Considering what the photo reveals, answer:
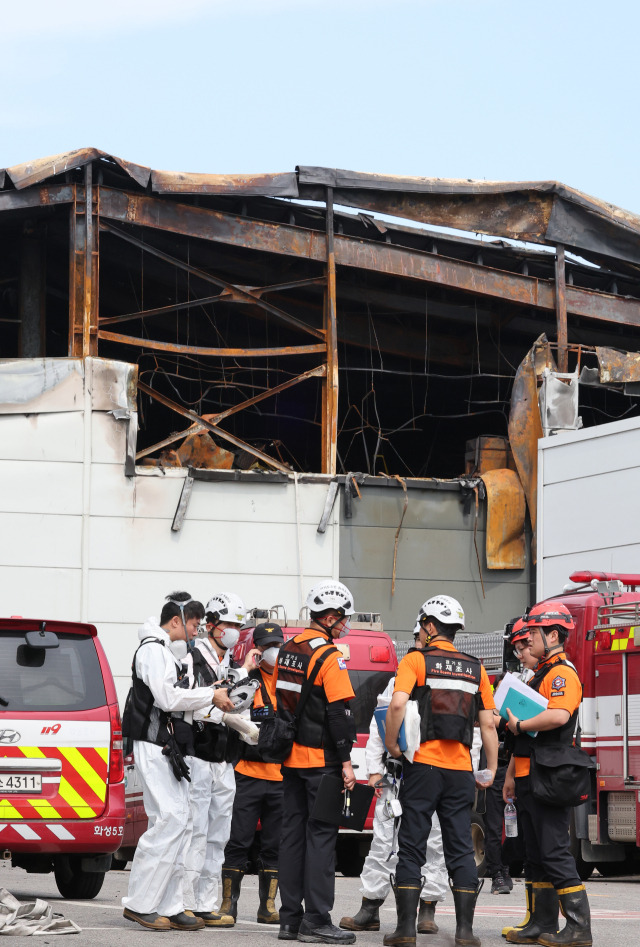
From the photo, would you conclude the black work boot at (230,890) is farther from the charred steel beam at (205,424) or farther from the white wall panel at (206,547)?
the charred steel beam at (205,424)

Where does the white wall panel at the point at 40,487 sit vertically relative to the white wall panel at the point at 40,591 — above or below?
above

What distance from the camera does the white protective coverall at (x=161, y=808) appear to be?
810 cm

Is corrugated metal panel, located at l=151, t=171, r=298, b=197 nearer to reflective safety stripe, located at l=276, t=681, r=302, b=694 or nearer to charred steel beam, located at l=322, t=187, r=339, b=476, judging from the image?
charred steel beam, located at l=322, t=187, r=339, b=476

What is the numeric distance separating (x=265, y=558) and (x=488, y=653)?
22.8ft

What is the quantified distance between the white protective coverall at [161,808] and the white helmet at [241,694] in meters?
0.18

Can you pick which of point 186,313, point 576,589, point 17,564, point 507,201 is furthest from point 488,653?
point 186,313

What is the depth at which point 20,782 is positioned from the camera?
29.2 feet

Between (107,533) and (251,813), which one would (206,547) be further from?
(251,813)

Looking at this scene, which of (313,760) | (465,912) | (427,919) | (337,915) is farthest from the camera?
(337,915)

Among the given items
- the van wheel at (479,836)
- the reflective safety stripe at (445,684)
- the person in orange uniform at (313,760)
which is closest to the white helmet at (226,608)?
the person in orange uniform at (313,760)

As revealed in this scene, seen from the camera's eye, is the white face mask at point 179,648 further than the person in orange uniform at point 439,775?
Yes

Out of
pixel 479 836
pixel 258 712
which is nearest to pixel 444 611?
pixel 258 712

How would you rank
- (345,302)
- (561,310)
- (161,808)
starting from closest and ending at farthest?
(161,808) → (561,310) → (345,302)

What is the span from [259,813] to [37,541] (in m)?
11.6
